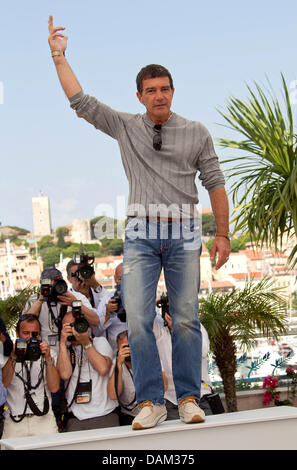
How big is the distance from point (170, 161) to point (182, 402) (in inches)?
51.2

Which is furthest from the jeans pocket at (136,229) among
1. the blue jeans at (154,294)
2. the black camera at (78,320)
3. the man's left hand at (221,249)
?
the black camera at (78,320)

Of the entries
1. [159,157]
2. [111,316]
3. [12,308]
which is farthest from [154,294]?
[12,308]

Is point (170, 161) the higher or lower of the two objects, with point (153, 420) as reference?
higher

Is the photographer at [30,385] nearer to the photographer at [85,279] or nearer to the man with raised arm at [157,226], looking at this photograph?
the photographer at [85,279]

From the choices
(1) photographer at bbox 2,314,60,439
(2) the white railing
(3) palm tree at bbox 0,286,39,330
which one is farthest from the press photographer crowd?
(3) palm tree at bbox 0,286,39,330

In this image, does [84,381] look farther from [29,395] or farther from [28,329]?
[28,329]

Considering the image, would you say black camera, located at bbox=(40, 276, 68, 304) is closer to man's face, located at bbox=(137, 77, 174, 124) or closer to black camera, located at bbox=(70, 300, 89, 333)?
Answer: black camera, located at bbox=(70, 300, 89, 333)

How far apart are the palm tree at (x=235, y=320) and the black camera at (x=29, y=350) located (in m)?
2.90

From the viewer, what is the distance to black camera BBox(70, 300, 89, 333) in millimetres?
5242

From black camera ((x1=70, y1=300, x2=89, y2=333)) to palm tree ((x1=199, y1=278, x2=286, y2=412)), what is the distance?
108 inches

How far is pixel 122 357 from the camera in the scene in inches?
212
